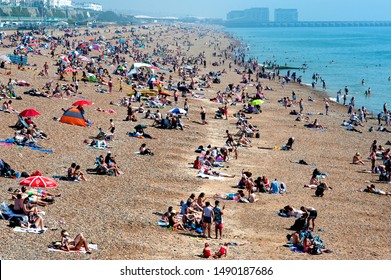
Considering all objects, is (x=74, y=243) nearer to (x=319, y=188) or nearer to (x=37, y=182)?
(x=37, y=182)

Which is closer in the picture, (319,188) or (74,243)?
(74,243)

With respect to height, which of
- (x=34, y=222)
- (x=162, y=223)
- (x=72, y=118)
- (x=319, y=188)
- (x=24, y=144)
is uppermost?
(x=72, y=118)

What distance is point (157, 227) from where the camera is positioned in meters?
14.8

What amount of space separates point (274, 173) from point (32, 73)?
23676 millimetres

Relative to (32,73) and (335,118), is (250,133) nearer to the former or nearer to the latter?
(335,118)

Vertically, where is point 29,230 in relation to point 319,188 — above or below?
above

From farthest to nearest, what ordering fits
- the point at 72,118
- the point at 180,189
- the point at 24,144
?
the point at 72,118 < the point at 24,144 < the point at 180,189

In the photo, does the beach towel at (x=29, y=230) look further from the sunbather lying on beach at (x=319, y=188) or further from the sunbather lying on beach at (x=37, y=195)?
the sunbather lying on beach at (x=319, y=188)

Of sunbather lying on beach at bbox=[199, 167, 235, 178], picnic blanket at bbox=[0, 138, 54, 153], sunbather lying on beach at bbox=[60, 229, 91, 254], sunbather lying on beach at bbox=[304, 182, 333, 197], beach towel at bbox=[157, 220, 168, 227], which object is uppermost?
picnic blanket at bbox=[0, 138, 54, 153]

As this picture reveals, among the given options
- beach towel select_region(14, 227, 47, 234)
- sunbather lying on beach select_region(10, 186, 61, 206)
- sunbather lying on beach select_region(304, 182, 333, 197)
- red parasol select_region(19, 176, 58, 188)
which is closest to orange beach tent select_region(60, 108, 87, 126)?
red parasol select_region(19, 176, 58, 188)

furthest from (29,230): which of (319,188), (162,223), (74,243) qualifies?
(319,188)

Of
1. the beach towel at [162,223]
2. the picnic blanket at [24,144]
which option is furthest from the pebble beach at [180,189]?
the picnic blanket at [24,144]

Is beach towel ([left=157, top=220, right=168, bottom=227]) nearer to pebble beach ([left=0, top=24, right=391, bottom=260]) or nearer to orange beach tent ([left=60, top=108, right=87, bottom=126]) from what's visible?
pebble beach ([left=0, top=24, right=391, bottom=260])

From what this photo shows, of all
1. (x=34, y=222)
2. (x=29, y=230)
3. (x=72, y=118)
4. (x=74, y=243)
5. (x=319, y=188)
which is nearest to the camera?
(x=74, y=243)
